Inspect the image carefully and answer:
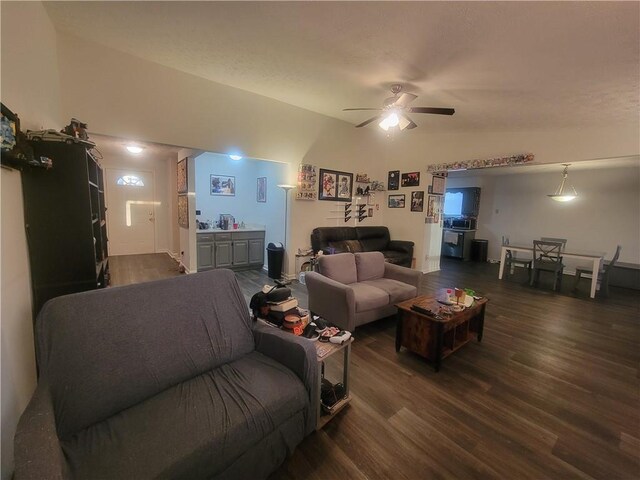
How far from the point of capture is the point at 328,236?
5.25m

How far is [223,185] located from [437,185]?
485 cm

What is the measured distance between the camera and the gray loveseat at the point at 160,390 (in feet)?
3.36

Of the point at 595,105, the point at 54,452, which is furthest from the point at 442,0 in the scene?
the point at 54,452

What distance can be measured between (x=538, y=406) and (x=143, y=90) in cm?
491

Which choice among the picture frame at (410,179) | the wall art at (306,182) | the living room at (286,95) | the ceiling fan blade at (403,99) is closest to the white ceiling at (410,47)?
the living room at (286,95)

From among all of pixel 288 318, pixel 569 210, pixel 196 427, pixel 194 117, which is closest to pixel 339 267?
pixel 288 318

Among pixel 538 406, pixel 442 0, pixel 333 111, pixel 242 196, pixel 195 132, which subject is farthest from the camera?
pixel 242 196

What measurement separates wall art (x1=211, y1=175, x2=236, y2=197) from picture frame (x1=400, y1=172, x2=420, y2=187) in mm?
3958

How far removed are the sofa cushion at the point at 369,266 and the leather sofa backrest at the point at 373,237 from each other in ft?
5.75

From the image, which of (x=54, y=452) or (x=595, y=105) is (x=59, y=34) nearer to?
(x=54, y=452)

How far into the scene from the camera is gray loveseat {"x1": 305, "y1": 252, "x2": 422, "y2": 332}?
2.77 meters

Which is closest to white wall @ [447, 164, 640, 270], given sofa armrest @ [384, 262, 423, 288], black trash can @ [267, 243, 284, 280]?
sofa armrest @ [384, 262, 423, 288]

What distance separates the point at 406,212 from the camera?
5.96 metres

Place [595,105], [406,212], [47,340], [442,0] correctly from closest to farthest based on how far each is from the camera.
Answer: [47,340] → [442,0] → [595,105] → [406,212]
